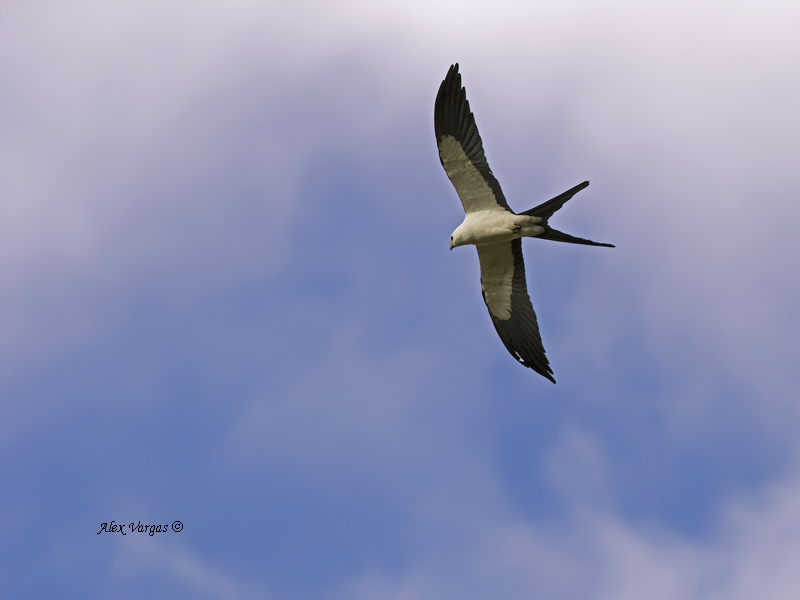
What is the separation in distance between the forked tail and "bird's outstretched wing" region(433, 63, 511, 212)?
76cm

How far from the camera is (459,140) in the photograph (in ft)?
40.0

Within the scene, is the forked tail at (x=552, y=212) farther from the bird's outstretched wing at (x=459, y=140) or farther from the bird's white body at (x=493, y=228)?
the bird's outstretched wing at (x=459, y=140)

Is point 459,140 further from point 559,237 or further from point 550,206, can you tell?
point 559,237

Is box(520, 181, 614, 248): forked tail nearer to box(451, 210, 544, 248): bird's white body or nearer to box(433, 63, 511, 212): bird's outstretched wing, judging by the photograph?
box(451, 210, 544, 248): bird's white body

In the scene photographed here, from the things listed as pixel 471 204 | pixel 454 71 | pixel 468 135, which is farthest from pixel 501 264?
pixel 454 71

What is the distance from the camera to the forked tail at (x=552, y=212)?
1155 centimetres

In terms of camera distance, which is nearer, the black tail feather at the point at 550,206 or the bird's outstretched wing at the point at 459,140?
the black tail feather at the point at 550,206

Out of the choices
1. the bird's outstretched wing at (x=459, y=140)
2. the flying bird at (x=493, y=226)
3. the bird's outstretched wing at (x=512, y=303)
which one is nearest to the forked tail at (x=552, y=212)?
the flying bird at (x=493, y=226)

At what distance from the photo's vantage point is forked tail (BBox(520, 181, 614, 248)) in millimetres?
11547

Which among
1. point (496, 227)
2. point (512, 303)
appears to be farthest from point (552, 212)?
point (512, 303)

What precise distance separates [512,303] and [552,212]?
88.3 inches

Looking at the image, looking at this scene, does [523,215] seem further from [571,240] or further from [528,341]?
[528,341]

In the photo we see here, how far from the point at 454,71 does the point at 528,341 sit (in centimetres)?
507

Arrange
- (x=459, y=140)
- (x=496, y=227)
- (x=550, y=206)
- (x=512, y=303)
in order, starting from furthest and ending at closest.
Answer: (x=512, y=303), (x=496, y=227), (x=459, y=140), (x=550, y=206)
